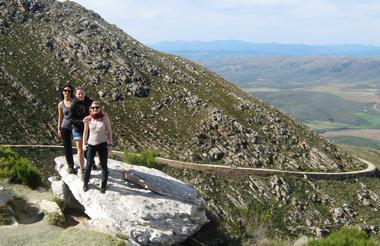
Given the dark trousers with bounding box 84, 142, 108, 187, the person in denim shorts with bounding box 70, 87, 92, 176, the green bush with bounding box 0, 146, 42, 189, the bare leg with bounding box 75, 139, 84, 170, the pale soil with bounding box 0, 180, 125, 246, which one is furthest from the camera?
the green bush with bounding box 0, 146, 42, 189

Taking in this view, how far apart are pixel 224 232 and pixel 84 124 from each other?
938cm

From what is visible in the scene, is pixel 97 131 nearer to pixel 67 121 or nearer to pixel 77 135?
pixel 77 135

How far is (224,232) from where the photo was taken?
960 inches

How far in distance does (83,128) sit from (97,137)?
5.81ft

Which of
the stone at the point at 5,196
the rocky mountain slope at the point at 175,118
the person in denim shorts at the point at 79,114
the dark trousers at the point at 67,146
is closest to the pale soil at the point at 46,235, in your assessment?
the stone at the point at 5,196

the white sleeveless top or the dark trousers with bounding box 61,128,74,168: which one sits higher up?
the white sleeveless top

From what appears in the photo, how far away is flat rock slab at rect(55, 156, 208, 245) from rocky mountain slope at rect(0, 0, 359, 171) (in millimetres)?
64607

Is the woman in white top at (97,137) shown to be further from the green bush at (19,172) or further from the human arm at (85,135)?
the green bush at (19,172)

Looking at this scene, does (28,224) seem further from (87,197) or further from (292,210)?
(292,210)

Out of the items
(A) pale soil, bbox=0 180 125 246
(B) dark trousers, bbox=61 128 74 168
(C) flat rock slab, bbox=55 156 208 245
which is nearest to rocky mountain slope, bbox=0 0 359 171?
(B) dark trousers, bbox=61 128 74 168

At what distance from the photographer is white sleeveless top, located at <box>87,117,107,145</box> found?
772 inches

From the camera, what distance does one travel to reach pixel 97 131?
19.6m

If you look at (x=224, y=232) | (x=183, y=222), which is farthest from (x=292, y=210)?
(x=183, y=222)

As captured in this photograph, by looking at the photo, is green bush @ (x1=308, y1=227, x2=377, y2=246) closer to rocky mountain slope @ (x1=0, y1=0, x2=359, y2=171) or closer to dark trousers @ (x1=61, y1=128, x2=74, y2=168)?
dark trousers @ (x1=61, y1=128, x2=74, y2=168)
